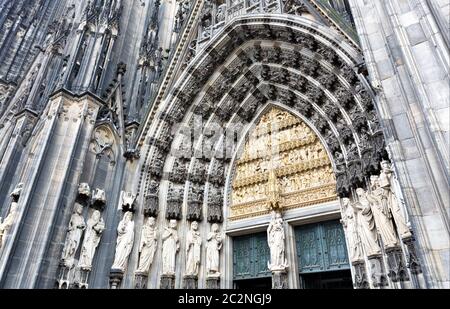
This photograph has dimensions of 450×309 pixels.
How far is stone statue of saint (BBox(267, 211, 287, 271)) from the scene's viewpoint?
6.25 metres

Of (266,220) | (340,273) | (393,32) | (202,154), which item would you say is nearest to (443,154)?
(393,32)

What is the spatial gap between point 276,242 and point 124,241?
3.00 meters

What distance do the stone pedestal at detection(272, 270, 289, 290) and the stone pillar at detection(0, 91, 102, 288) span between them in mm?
4006

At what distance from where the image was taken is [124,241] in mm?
6461

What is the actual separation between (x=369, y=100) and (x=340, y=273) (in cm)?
331

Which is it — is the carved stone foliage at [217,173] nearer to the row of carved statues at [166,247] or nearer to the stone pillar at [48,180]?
the row of carved statues at [166,247]

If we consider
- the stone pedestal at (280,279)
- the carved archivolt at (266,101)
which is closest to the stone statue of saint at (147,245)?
the carved archivolt at (266,101)

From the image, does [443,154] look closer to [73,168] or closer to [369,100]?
[369,100]

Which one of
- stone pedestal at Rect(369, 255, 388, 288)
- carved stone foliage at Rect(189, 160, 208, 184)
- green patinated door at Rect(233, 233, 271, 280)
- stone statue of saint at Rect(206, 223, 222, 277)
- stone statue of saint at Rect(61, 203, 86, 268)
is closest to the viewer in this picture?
stone pedestal at Rect(369, 255, 388, 288)

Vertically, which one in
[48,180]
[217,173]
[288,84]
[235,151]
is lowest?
[48,180]

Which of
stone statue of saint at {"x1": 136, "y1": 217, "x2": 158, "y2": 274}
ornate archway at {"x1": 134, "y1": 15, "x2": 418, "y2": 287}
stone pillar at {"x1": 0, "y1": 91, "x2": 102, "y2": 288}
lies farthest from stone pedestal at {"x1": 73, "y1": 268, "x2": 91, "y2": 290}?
ornate archway at {"x1": 134, "y1": 15, "x2": 418, "y2": 287}

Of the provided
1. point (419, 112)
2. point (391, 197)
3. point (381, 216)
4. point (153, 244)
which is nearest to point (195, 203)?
point (153, 244)

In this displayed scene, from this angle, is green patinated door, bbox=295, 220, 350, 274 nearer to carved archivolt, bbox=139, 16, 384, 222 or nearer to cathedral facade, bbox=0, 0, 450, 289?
cathedral facade, bbox=0, 0, 450, 289

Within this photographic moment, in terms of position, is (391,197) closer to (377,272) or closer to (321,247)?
(377,272)
